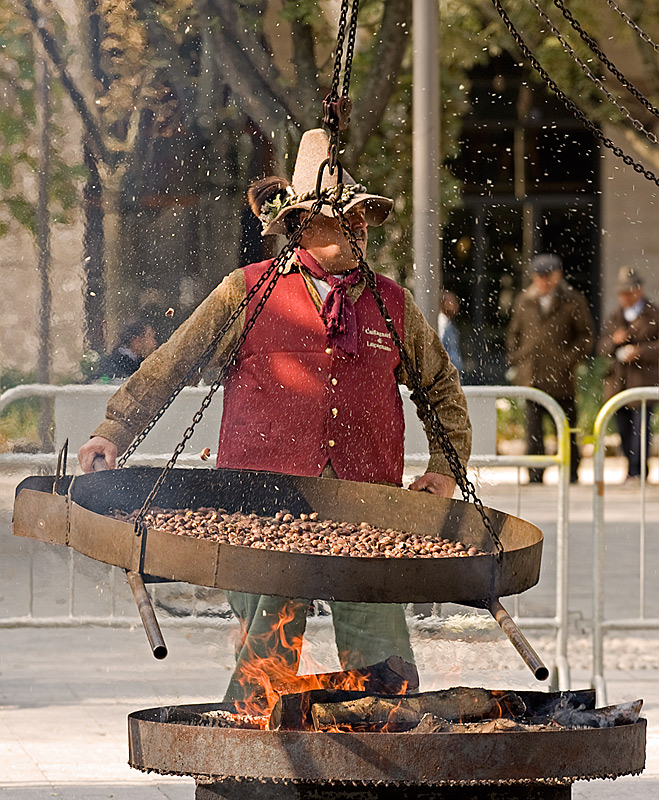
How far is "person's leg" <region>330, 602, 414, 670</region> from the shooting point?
399 centimetres

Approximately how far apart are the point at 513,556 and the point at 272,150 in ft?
16.9

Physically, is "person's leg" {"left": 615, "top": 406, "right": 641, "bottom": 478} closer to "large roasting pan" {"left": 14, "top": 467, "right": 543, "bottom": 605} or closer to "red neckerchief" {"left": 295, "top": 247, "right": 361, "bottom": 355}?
"red neckerchief" {"left": 295, "top": 247, "right": 361, "bottom": 355}

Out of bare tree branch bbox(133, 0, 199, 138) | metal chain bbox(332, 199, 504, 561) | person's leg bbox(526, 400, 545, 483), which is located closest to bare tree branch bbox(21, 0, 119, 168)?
bare tree branch bbox(133, 0, 199, 138)

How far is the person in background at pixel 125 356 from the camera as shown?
681 centimetres

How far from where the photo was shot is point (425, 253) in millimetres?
6773

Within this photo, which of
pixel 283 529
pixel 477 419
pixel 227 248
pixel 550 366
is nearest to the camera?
pixel 283 529

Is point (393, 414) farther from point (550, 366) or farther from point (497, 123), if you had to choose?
point (497, 123)

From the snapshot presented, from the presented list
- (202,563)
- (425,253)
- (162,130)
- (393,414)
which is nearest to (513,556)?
(202,563)

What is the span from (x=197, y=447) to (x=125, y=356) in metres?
0.79

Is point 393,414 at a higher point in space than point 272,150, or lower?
lower

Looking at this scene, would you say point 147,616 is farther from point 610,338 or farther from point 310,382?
point 610,338

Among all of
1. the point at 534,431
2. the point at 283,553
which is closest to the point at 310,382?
the point at 283,553

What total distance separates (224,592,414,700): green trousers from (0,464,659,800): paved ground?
40.2 inches

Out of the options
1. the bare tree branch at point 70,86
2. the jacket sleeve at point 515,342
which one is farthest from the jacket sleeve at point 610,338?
the bare tree branch at point 70,86
